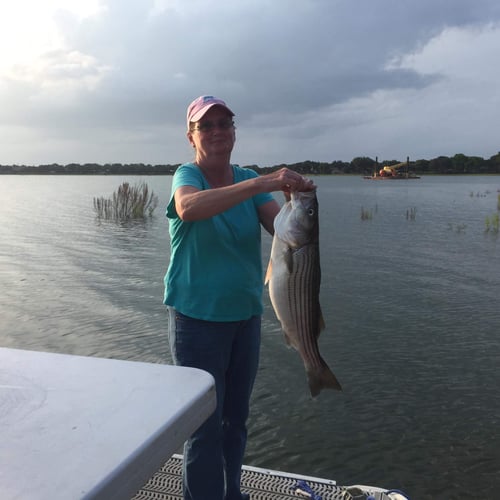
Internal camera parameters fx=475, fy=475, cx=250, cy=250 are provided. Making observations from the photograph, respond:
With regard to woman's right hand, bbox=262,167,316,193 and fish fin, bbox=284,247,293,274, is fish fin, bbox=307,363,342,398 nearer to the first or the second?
fish fin, bbox=284,247,293,274

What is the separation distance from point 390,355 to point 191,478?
21.7 ft

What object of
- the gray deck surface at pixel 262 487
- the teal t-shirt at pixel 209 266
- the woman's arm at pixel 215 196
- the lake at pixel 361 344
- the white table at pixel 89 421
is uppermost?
the woman's arm at pixel 215 196

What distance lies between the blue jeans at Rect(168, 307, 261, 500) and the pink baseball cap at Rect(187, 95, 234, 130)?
51.3 inches

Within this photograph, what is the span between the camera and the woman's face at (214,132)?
317 centimetres

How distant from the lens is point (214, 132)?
10.5 feet

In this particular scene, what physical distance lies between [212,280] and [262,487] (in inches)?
76.9

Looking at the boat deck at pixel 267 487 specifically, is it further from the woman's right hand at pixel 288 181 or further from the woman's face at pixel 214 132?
the woman's face at pixel 214 132

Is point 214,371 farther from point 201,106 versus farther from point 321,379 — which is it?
point 201,106

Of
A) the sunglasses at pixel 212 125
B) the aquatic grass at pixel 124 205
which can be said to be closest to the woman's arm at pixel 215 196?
the sunglasses at pixel 212 125

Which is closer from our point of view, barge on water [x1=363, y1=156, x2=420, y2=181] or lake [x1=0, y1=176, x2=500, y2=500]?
lake [x1=0, y1=176, x2=500, y2=500]

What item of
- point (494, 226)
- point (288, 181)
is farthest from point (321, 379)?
point (494, 226)

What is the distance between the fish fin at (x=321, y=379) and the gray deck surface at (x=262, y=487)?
0.98 m

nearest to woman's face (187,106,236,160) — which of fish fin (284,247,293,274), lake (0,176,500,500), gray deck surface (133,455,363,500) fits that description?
fish fin (284,247,293,274)

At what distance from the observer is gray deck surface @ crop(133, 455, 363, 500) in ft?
12.4
